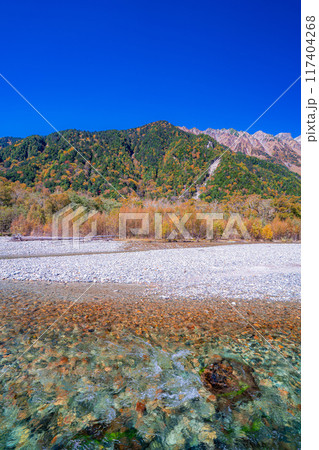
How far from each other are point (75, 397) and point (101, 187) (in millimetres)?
39322

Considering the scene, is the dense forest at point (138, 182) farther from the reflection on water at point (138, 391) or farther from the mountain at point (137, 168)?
the reflection on water at point (138, 391)

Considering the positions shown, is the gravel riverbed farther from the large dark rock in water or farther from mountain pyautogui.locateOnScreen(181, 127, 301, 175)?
mountain pyautogui.locateOnScreen(181, 127, 301, 175)

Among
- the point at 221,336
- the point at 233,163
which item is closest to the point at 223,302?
the point at 221,336

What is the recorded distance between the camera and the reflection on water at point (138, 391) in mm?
1713

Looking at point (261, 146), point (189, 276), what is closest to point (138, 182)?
point (189, 276)

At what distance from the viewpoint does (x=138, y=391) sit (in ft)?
7.06

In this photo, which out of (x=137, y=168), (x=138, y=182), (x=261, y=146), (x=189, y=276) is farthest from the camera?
(x=261, y=146)

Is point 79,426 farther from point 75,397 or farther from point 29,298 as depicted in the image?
point 29,298

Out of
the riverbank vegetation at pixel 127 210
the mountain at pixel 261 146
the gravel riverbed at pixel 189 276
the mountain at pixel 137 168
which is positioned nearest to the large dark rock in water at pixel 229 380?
the gravel riverbed at pixel 189 276

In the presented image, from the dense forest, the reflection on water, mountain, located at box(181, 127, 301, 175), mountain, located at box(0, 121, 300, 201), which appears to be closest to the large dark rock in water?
the reflection on water

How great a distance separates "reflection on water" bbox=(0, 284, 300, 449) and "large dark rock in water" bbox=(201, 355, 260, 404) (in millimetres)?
51

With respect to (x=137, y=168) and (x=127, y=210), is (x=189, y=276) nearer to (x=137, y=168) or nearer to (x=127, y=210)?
(x=127, y=210)

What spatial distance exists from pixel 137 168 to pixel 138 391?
185ft

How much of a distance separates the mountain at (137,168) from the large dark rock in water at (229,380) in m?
35.2
